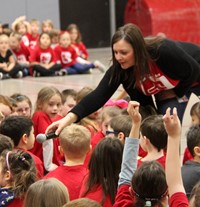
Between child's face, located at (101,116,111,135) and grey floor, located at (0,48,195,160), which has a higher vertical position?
child's face, located at (101,116,111,135)

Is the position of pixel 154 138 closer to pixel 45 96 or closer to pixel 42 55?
pixel 45 96

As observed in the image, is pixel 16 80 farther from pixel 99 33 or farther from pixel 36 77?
pixel 99 33

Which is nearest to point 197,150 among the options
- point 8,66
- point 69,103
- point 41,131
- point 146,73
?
point 146,73

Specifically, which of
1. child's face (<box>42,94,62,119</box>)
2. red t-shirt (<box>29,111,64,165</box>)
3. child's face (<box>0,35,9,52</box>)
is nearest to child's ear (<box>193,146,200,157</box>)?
red t-shirt (<box>29,111,64,165</box>)

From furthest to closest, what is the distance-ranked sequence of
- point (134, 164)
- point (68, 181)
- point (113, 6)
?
point (113, 6), point (68, 181), point (134, 164)

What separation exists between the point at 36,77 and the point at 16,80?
0.66 m

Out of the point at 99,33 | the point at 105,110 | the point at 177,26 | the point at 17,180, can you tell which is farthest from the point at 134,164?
the point at 99,33

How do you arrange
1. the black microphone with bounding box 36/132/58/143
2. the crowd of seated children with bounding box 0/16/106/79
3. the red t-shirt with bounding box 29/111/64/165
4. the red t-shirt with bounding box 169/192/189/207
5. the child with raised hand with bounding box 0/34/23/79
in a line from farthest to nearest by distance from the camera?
the crowd of seated children with bounding box 0/16/106/79 < the child with raised hand with bounding box 0/34/23/79 < the red t-shirt with bounding box 29/111/64/165 < the black microphone with bounding box 36/132/58/143 < the red t-shirt with bounding box 169/192/189/207

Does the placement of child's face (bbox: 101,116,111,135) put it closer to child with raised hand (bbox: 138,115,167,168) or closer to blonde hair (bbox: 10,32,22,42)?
child with raised hand (bbox: 138,115,167,168)

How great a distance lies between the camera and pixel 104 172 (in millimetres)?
3676

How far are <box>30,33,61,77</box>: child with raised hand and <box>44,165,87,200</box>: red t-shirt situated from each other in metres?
8.89

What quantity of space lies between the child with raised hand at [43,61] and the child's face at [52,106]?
709 cm

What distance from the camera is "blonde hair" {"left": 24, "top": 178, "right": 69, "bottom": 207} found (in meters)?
3.11

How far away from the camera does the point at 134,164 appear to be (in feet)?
10.9
